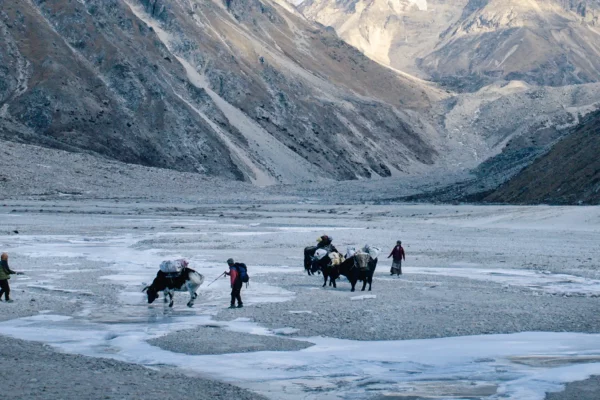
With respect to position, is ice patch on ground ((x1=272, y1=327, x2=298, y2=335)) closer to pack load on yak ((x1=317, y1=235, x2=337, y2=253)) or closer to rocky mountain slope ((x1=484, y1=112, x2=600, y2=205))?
pack load on yak ((x1=317, y1=235, x2=337, y2=253))

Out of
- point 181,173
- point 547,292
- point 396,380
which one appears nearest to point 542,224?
point 547,292

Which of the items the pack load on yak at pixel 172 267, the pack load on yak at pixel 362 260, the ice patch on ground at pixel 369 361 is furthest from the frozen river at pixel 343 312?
the pack load on yak at pixel 172 267

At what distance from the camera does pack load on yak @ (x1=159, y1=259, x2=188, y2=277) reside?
22.9 m

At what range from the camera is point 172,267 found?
22938mm

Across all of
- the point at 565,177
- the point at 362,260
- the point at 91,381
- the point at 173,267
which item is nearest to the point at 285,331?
the point at 173,267

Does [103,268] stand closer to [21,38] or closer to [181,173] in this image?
[181,173]

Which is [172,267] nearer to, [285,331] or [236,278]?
[236,278]

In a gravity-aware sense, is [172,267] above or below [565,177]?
below

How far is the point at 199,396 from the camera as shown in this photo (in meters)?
13.8

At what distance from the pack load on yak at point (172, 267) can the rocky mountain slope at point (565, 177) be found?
44.9 meters

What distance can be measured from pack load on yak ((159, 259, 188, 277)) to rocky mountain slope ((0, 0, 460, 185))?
283 feet

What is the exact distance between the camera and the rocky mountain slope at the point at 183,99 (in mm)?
114750

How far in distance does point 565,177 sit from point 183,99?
7041 cm

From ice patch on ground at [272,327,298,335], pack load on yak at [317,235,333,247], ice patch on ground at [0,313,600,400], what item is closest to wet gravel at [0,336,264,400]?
ice patch on ground at [0,313,600,400]
